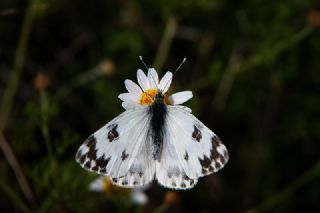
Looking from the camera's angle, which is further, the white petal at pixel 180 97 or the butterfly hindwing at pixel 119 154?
the white petal at pixel 180 97

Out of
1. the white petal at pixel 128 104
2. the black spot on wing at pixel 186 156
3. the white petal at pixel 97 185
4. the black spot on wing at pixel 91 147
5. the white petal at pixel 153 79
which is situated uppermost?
the white petal at pixel 153 79

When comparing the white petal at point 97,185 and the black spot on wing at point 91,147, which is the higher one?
the black spot on wing at point 91,147

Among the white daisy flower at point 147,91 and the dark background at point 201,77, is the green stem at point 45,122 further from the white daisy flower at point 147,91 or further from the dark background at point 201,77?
the dark background at point 201,77

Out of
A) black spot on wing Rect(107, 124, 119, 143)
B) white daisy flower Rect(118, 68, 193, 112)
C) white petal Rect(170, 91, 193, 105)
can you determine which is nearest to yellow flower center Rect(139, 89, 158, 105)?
white daisy flower Rect(118, 68, 193, 112)

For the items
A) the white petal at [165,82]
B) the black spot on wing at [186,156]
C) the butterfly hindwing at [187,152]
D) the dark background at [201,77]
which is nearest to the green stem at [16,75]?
the dark background at [201,77]

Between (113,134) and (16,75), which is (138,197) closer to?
(113,134)

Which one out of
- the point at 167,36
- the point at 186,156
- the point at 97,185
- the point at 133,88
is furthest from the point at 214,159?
the point at 167,36

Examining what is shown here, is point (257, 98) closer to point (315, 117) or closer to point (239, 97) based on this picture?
point (239, 97)
